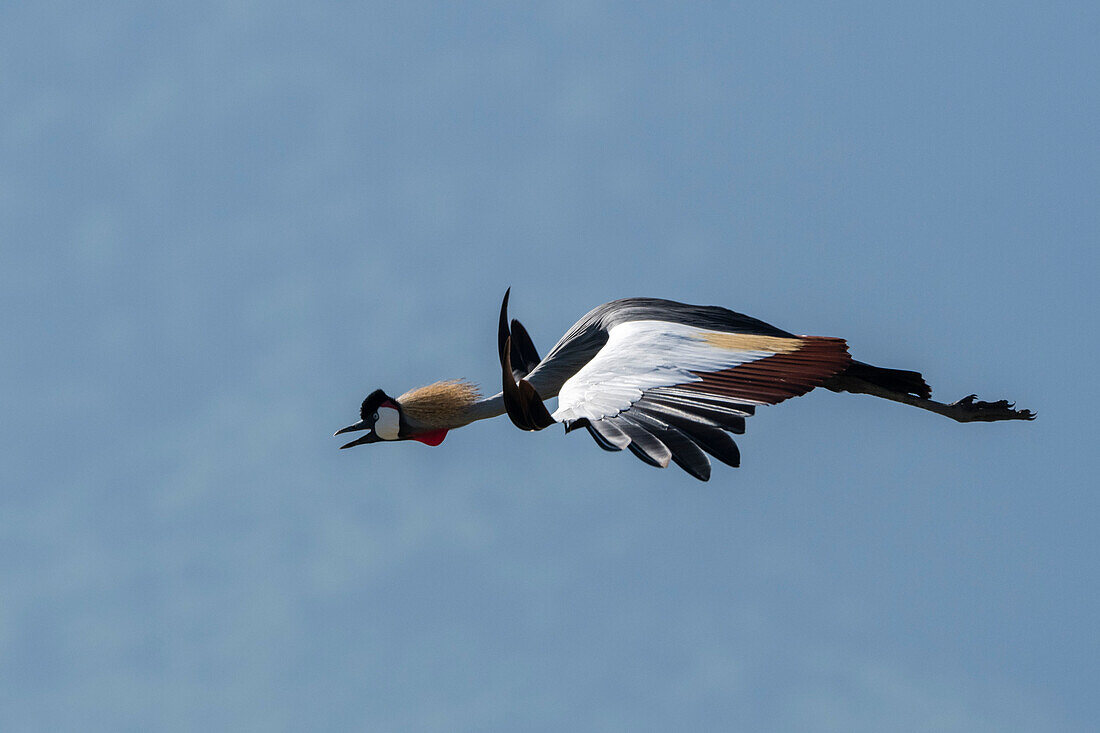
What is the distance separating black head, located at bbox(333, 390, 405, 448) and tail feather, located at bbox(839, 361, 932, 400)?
13.9ft

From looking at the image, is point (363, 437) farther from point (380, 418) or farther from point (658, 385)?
point (658, 385)

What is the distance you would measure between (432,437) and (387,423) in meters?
0.45

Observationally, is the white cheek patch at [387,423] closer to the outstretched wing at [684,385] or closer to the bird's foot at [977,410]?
the outstretched wing at [684,385]

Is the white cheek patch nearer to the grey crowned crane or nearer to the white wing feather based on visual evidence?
the grey crowned crane

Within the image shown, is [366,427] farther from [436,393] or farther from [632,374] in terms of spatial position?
[632,374]

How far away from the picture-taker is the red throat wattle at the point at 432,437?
14.2 meters

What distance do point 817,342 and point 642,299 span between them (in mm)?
2584

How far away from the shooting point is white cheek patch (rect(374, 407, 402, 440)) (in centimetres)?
1422

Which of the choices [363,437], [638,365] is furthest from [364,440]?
[638,365]

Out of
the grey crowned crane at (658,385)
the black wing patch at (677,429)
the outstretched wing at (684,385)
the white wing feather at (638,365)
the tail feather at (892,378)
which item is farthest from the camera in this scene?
the tail feather at (892,378)

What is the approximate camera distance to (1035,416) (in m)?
14.5

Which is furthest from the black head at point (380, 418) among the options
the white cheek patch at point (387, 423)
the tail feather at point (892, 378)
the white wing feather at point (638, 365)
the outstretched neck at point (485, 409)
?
the tail feather at point (892, 378)

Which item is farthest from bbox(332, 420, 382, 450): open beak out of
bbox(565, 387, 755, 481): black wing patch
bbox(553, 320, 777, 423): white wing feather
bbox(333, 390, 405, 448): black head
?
bbox(565, 387, 755, 481): black wing patch

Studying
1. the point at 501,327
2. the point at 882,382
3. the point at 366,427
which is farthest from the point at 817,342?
the point at 366,427
